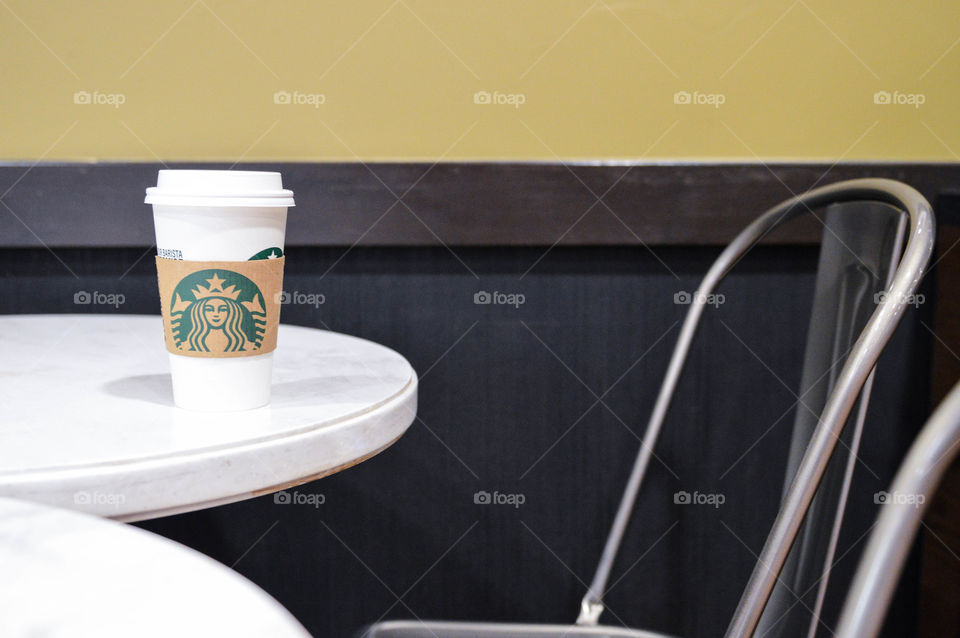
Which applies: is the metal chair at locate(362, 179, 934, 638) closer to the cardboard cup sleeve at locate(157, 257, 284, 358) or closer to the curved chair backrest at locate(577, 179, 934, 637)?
the curved chair backrest at locate(577, 179, 934, 637)

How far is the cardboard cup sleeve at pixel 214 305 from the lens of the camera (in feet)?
1.86

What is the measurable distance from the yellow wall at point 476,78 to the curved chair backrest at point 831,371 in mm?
548

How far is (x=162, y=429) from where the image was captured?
540 millimetres

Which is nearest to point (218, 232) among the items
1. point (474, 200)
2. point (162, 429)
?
point (162, 429)

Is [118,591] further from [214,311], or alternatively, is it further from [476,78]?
[476,78]

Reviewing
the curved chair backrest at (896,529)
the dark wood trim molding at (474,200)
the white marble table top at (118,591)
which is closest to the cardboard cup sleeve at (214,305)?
the white marble table top at (118,591)

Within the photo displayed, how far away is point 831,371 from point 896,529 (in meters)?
0.47

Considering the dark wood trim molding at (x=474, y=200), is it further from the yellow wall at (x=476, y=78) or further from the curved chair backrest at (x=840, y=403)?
the curved chair backrest at (x=840, y=403)

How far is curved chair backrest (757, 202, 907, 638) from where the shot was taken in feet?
2.42

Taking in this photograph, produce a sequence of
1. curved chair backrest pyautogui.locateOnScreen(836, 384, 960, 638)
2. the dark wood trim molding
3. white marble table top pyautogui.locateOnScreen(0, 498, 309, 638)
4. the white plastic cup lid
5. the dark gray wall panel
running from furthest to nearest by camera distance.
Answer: the dark gray wall panel → the dark wood trim molding → the white plastic cup lid → curved chair backrest pyautogui.locateOnScreen(836, 384, 960, 638) → white marble table top pyautogui.locateOnScreen(0, 498, 309, 638)

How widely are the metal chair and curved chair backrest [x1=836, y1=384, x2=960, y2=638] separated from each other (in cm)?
25

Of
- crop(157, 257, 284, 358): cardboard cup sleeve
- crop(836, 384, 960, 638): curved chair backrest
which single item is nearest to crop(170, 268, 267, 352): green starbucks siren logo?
crop(157, 257, 284, 358): cardboard cup sleeve

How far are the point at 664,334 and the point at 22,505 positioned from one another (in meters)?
1.19

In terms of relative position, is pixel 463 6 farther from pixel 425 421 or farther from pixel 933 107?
pixel 933 107
